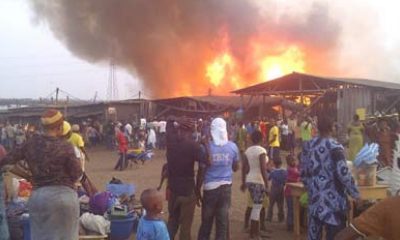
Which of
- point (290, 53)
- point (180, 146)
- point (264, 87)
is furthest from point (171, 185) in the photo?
point (290, 53)

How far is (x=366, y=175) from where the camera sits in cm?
712

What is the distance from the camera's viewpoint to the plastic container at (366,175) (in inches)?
280

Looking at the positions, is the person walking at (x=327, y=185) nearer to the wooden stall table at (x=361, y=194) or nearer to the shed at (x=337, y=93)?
the wooden stall table at (x=361, y=194)

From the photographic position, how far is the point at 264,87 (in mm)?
25562

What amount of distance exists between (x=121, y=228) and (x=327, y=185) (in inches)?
120

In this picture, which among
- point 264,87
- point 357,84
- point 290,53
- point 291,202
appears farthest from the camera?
point 290,53

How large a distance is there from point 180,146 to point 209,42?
1216 inches

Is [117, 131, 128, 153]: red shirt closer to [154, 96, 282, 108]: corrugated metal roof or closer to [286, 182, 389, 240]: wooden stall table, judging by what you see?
[286, 182, 389, 240]: wooden stall table

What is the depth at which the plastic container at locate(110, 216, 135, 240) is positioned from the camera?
24.1 ft

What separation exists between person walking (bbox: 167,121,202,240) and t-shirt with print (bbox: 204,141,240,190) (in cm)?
23

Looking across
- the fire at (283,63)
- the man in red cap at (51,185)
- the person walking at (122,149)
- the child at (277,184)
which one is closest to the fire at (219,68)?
the fire at (283,63)

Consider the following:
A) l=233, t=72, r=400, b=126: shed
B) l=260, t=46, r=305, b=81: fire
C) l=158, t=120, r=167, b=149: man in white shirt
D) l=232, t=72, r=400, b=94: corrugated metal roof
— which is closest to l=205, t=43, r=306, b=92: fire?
l=260, t=46, r=305, b=81: fire

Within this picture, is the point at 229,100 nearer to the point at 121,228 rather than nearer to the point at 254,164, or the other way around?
the point at 254,164

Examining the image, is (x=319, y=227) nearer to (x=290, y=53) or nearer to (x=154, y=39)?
(x=290, y=53)
